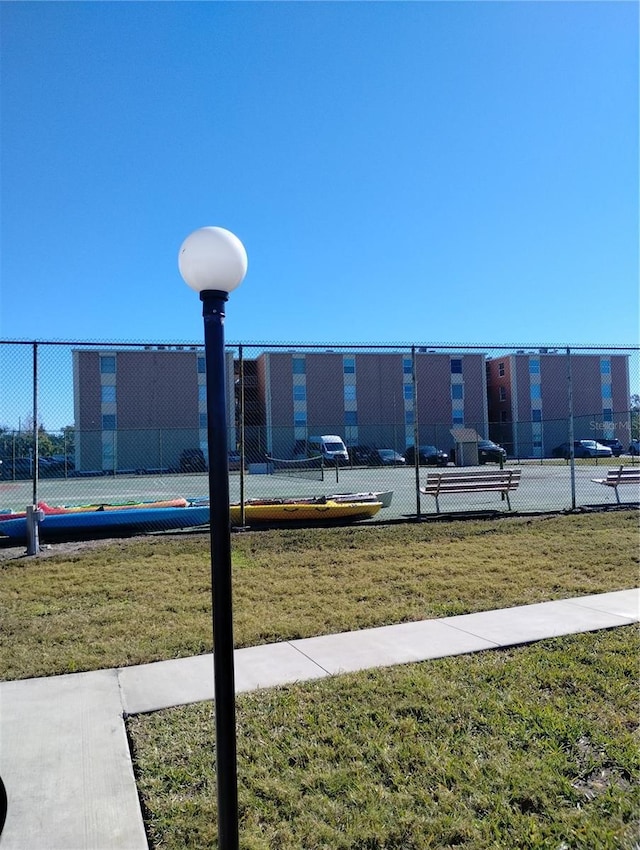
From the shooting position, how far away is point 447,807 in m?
2.64

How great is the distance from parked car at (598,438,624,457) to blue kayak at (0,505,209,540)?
129ft

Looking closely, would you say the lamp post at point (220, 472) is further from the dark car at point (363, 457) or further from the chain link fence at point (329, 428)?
the dark car at point (363, 457)

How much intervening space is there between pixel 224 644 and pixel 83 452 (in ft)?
68.6

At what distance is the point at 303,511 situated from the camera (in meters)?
10.5

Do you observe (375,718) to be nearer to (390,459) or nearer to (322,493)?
(322,493)

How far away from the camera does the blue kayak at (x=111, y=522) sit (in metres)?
9.09

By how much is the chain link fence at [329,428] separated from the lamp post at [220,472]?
6552mm

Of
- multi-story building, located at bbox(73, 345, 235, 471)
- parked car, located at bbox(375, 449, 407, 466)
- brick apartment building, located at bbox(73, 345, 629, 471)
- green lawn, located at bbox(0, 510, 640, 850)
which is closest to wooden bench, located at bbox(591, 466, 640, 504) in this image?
green lawn, located at bbox(0, 510, 640, 850)

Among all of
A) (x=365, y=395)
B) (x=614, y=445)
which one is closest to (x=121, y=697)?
(x=365, y=395)

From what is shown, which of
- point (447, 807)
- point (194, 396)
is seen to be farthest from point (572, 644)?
point (194, 396)

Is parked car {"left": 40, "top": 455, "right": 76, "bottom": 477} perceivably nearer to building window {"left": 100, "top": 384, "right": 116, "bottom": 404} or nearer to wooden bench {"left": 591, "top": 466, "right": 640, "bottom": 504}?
wooden bench {"left": 591, "top": 466, "right": 640, "bottom": 504}

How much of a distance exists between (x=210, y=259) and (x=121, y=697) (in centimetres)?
289

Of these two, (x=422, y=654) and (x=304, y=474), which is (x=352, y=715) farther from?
(x=304, y=474)

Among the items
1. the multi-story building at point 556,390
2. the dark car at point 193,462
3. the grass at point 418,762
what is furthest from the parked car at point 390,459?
the grass at point 418,762
